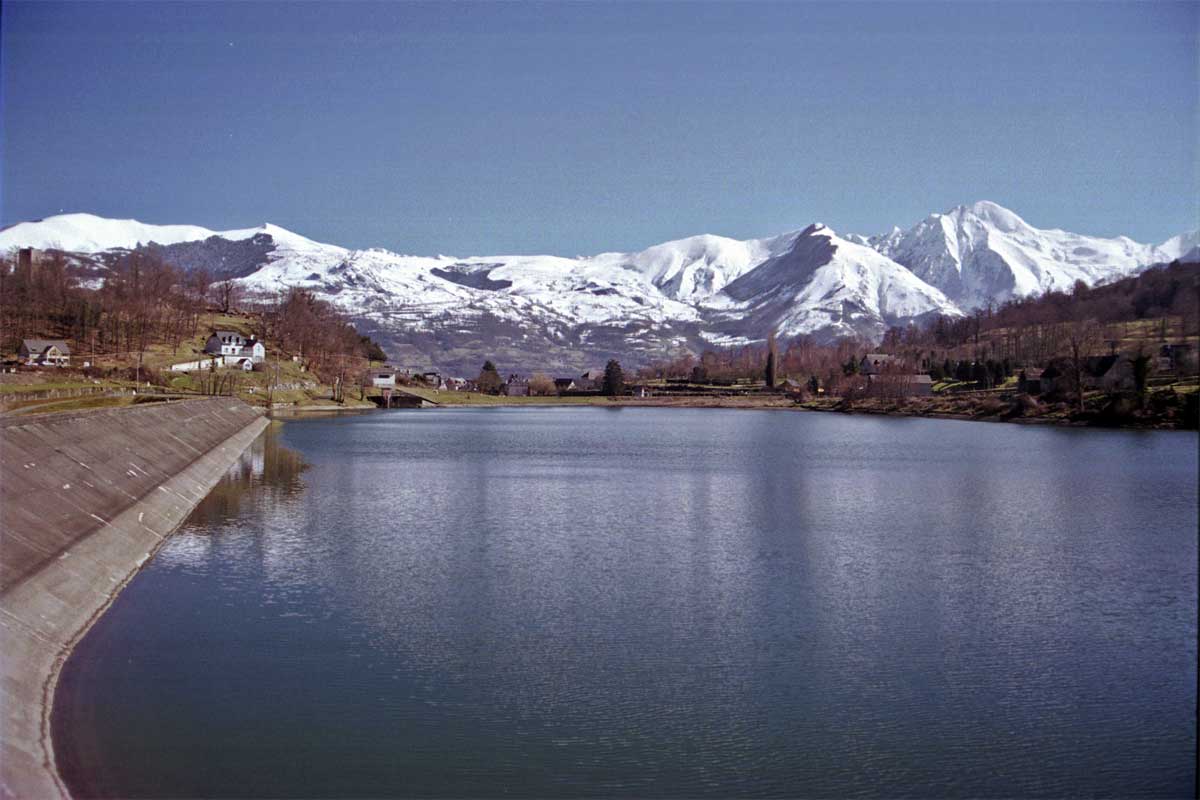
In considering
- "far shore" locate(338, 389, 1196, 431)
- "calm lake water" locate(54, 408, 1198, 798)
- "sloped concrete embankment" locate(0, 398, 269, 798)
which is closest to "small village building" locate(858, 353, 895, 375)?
"far shore" locate(338, 389, 1196, 431)

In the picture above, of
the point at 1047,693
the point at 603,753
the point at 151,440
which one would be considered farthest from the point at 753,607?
the point at 151,440

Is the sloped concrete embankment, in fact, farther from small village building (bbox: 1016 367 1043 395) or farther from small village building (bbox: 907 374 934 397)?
small village building (bbox: 907 374 934 397)

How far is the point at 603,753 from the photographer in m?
12.1

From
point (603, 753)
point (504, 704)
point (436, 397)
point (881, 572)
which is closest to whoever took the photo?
point (603, 753)

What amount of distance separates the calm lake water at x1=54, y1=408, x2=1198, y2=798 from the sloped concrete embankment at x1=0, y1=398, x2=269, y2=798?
49 cm

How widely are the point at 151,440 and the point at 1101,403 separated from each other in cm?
5779

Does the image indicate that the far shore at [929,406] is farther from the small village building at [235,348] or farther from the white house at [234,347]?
the small village building at [235,348]

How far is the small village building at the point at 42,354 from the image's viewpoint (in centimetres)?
7731

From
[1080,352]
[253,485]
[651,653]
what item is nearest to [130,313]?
[253,485]

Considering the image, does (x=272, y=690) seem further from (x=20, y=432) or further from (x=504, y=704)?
(x=20, y=432)

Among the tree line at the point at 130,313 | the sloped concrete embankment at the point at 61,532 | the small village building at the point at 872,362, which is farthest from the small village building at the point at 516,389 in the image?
the sloped concrete embankment at the point at 61,532

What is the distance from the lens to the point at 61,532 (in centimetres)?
2019

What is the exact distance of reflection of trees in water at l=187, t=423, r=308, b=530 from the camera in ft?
104

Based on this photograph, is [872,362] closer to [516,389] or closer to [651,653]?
[516,389]
